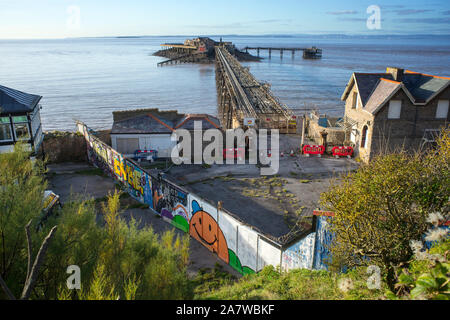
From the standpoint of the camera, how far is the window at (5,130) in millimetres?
24484

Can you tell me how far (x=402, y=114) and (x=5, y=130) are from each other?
30.1m

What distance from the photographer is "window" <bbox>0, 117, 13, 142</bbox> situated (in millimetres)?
24484

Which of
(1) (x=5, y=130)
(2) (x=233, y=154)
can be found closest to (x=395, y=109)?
(2) (x=233, y=154)

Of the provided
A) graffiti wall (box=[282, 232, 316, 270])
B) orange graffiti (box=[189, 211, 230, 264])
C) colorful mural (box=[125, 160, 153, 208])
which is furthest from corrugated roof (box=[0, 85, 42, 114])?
graffiti wall (box=[282, 232, 316, 270])

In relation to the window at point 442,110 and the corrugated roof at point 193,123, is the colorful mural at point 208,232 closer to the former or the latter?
the corrugated roof at point 193,123

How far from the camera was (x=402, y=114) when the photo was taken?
28250mm

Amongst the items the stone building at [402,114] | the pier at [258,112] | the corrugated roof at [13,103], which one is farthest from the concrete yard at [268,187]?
the corrugated roof at [13,103]

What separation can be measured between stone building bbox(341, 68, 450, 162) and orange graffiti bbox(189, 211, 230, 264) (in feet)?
54.4

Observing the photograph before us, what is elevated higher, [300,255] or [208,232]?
[300,255]

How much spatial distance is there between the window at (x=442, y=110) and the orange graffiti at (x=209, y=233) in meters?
22.4

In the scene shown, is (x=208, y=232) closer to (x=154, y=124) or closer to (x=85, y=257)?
(x=85, y=257)
